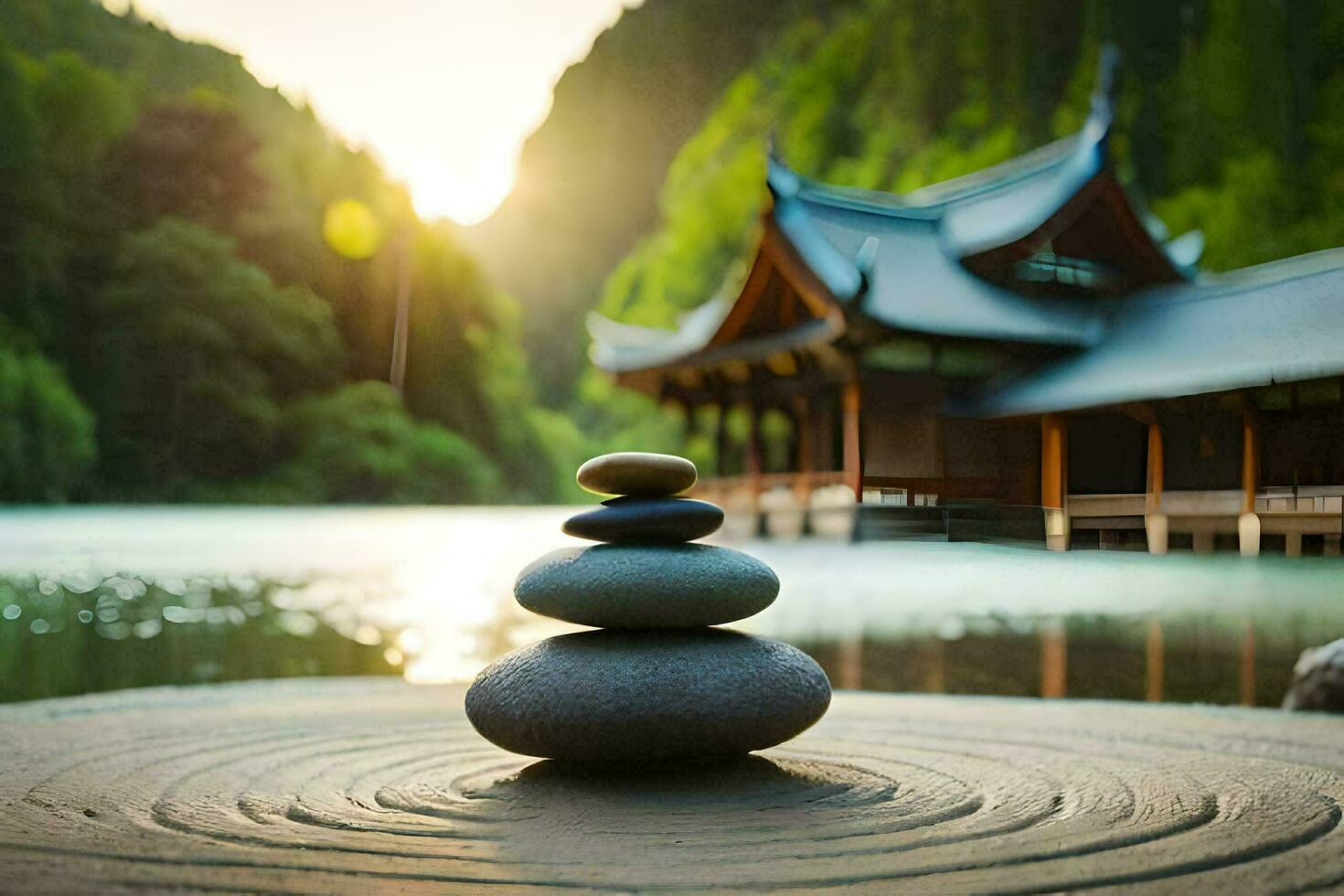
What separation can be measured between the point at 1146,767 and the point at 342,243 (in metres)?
7.92

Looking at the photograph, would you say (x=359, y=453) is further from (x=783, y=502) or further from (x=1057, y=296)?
(x=1057, y=296)

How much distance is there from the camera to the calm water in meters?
4.09

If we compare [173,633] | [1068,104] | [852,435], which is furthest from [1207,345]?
[173,633]

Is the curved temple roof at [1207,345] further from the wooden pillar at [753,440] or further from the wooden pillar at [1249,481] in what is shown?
the wooden pillar at [753,440]

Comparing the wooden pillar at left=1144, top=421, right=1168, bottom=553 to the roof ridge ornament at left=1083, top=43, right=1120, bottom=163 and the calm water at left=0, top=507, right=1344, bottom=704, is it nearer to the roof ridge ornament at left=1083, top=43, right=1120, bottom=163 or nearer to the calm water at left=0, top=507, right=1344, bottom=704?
the calm water at left=0, top=507, right=1344, bottom=704

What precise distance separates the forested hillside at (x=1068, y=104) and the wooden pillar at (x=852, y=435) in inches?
→ 77.8

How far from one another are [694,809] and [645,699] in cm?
40

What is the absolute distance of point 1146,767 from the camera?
3883 mm

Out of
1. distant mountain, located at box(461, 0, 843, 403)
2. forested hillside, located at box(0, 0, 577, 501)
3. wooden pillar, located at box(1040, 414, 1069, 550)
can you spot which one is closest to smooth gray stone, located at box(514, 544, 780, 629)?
wooden pillar, located at box(1040, 414, 1069, 550)

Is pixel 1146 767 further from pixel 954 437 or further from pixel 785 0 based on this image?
pixel 785 0

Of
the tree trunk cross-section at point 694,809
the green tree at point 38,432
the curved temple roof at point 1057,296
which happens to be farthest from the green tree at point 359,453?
the curved temple roof at point 1057,296

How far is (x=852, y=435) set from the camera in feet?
14.6

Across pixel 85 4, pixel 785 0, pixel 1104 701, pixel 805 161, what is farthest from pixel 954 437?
pixel 85 4

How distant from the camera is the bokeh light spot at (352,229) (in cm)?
963
